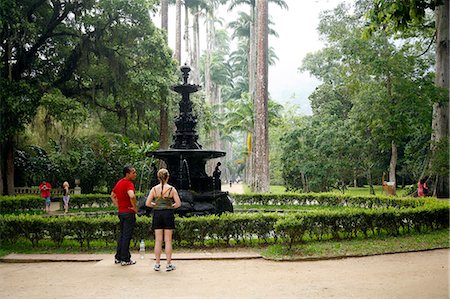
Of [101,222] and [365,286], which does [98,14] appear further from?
[365,286]

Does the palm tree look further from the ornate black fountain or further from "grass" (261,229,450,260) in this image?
"grass" (261,229,450,260)

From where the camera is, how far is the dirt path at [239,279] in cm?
561

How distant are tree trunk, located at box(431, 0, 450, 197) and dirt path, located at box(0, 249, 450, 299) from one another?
9350mm

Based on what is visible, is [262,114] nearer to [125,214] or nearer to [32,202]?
[32,202]

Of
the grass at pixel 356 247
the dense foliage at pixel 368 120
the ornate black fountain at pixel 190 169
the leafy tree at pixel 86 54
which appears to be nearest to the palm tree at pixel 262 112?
the dense foliage at pixel 368 120

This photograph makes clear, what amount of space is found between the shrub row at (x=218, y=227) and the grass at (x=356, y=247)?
0.29 m

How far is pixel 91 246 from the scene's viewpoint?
9.17 metres

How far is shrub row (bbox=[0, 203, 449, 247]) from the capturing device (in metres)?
8.84

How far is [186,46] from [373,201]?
38527 millimetres

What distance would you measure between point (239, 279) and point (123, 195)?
246 centimetres

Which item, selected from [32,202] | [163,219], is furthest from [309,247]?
[32,202]

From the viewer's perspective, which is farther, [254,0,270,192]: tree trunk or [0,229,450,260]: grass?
[254,0,270,192]: tree trunk

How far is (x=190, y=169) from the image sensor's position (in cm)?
1284

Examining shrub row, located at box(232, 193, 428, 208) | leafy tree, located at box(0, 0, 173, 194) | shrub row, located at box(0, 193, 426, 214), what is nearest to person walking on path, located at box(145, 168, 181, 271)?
shrub row, located at box(0, 193, 426, 214)
